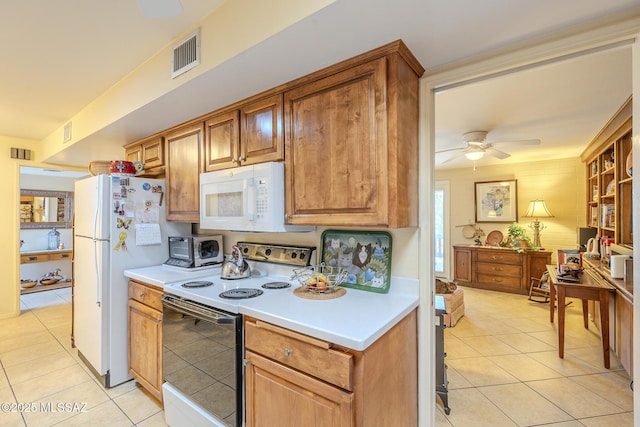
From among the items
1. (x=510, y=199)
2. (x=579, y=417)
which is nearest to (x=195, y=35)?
(x=579, y=417)

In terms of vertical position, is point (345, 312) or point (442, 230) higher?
point (442, 230)

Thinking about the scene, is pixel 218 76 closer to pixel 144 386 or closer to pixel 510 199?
pixel 144 386

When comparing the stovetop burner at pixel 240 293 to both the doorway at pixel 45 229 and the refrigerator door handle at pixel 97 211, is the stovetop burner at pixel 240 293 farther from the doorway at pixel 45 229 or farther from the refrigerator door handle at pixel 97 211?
the doorway at pixel 45 229

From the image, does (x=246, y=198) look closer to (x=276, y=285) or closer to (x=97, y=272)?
(x=276, y=285)

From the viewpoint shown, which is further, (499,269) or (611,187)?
(499,269)

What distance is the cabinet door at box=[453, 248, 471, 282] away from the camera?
203 inches

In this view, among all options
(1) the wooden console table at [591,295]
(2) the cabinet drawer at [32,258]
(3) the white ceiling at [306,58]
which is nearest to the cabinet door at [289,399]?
(3) the white ceiling at [306,58]

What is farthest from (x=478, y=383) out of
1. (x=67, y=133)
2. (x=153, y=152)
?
(x=67, y=133)

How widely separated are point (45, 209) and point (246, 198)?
6.05 metres

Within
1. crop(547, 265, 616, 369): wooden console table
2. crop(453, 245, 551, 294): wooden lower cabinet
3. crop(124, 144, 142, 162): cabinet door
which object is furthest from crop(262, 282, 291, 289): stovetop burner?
crop(453, 245, 551, 294): wooden lower cabinet

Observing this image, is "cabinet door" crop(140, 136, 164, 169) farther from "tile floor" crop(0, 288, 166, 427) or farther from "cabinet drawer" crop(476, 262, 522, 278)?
"cabinet drawer" crop(476, 262, 522, 278)

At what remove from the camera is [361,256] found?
1819 mm

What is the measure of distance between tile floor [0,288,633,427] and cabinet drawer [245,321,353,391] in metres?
1.16

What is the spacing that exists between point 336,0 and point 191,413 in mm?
2173
